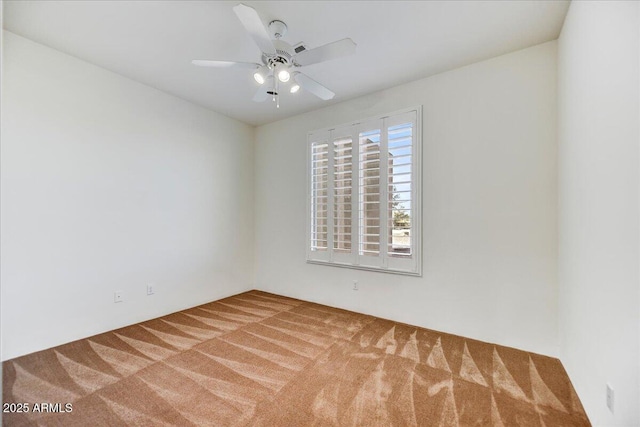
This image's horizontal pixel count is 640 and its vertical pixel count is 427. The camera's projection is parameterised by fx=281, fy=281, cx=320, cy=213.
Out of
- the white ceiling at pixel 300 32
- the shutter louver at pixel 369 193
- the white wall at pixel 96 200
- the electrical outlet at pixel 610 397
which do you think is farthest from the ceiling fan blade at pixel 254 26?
the electrical outlet at pixel 610 397

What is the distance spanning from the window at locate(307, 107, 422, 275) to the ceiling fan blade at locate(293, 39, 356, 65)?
1.42 meters

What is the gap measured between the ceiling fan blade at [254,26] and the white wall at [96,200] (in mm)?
2064

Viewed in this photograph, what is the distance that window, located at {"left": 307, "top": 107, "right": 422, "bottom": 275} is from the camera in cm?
314

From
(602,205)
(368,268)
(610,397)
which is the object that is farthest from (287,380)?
(602,205)

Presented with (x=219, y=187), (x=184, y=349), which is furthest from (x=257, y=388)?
(x=219, y=187)

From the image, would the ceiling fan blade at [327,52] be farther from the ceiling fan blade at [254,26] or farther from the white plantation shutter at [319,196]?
the white plantation shutter at [319,196]

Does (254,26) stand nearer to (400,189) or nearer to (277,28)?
(277,28)

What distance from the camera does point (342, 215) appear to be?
12.1ft

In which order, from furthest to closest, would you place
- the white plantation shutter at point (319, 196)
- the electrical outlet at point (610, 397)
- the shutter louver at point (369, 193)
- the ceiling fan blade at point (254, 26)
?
the white plantation shutter at point (319, 196), the shutter louver at point (369, 193), the ceiling fan blade at point (254, 26), the electrical outlet at point (610, 397)

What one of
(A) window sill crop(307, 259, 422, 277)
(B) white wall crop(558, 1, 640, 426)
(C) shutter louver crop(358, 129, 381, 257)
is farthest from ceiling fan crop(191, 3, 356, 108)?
(A) window sill crop(307, 259, 422, 277)

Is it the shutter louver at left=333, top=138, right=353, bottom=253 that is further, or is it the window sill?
the shutter louver at left=333, top=138, right=353, bottom=253

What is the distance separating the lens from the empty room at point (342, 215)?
1752mm

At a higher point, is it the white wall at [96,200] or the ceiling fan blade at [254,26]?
the ceiling fan blade at [254,26]

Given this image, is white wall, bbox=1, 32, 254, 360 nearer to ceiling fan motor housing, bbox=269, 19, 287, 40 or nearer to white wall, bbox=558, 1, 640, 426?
ceiling fan motor housing, bbox=269, 19, 287, 40
